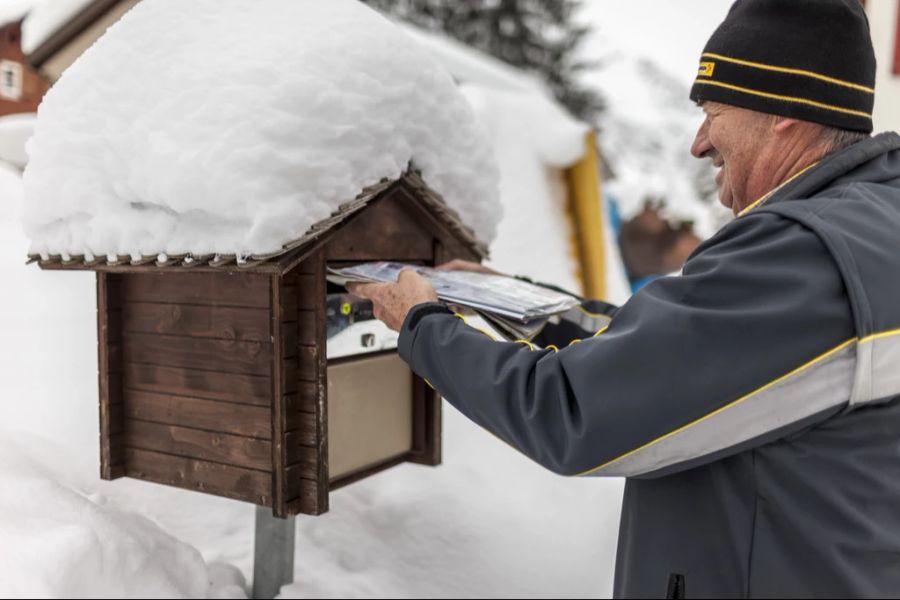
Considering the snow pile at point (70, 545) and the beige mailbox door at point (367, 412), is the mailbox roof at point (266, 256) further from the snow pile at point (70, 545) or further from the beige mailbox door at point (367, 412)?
the snow pile at point (70, 545)

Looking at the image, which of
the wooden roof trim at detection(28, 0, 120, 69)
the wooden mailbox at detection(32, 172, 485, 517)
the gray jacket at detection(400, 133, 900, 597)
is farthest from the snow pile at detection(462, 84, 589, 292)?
the gray jacket at detection(400, 133, 900, 597)

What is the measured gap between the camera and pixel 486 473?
9.73 ft

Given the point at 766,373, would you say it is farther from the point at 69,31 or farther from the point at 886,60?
the point at 886,60

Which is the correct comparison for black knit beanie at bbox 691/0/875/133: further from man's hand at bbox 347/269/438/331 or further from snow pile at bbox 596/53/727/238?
snow pile at bbox 596/53/727/238

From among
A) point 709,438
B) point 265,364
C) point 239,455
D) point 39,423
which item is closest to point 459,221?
point 265,364

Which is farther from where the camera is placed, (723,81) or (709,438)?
(723,81)

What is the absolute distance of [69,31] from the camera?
2482 mm

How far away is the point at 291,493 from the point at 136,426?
0.48 meters

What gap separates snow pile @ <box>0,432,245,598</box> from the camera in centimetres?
158

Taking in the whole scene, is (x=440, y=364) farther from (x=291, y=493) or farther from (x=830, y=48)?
(x=830, y=48)

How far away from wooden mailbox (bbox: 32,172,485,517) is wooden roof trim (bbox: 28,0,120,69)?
3.52 feet

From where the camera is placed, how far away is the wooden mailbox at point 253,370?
160 cm

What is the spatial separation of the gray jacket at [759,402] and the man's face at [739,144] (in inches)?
4.2

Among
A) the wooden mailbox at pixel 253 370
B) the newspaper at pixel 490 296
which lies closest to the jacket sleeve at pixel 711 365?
the newspaper at pixel 490 296
